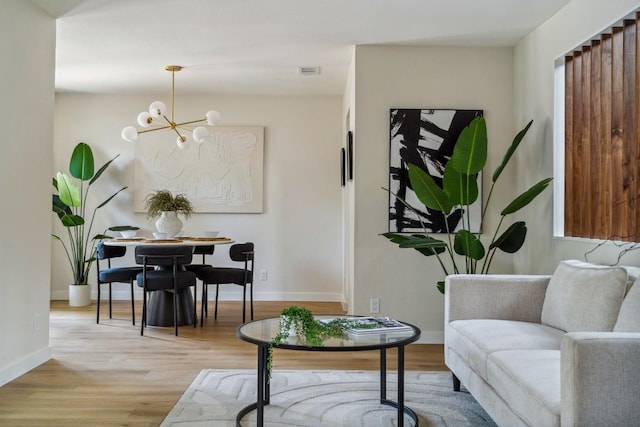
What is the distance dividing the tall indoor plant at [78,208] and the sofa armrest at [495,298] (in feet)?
14.6

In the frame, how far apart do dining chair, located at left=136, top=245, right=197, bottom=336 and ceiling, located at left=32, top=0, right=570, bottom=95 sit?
1.72 m

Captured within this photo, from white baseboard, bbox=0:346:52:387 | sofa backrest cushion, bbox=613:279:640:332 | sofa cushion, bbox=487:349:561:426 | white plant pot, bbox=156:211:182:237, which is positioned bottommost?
white baseboard, bbox=0:346:52:387

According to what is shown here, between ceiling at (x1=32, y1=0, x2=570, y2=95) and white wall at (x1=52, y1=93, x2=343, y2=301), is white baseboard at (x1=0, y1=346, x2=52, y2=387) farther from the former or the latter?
white wall at (x1=52, y1=93, x2=343, y2=301)

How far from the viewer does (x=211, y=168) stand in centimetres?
702

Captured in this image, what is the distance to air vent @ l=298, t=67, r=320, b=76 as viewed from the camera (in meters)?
5.72

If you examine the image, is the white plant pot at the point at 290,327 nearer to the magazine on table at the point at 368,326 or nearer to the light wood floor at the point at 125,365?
the magazine on table at the point at 368,326

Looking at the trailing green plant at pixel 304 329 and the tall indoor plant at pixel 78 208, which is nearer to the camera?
the trailing green plant at pixel 304 329

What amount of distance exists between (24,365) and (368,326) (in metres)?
2.31

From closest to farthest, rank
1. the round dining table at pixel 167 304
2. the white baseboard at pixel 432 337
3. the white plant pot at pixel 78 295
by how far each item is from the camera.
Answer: the white baseboard at pixel 432 337 → the round dining table at pixel 167 304 → the white plant pot at pixel 78 295

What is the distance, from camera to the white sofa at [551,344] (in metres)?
1.83

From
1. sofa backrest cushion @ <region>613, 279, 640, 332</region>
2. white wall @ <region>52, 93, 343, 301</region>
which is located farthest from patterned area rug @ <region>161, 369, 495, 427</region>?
white wall @ <region>52, 93, 343, 301</region>

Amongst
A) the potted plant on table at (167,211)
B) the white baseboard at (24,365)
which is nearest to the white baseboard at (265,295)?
the potted plant on table at (167,211)

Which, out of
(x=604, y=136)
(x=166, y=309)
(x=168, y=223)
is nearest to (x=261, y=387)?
(x=604, y=136)

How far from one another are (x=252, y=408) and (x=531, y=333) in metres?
1.43
